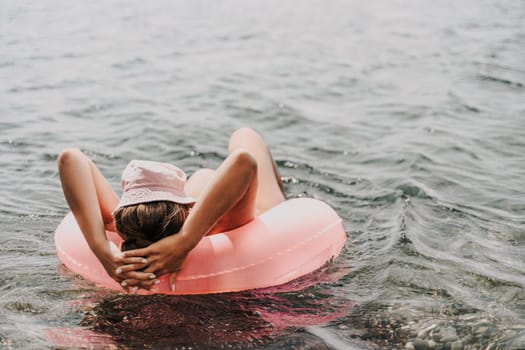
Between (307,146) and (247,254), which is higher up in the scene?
(247,254)

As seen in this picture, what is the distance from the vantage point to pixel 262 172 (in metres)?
4.79

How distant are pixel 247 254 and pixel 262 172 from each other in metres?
1.19

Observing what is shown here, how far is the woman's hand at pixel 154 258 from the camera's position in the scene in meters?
3.41

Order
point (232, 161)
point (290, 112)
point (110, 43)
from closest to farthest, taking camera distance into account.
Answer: point (232, 161) → point (290, 112) → point (110, 43)

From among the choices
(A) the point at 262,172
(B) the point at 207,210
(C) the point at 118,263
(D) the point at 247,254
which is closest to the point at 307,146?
(A) the point at 262,172

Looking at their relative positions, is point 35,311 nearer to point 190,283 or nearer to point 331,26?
point 190,283

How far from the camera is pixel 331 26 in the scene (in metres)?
14.2

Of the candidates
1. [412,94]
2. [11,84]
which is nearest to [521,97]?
[412,94]

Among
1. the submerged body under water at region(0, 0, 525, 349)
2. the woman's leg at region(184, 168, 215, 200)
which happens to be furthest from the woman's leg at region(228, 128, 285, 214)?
the submerged body under water at region(0, 0, 525, 349)

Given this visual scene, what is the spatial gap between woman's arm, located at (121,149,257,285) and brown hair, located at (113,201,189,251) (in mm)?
47

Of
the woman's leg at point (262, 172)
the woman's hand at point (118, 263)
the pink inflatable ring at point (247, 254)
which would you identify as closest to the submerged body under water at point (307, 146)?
the pink inflatable ring at point (247, 254)

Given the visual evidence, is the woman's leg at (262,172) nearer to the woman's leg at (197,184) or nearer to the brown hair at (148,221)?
the woman's leg at (197,184)

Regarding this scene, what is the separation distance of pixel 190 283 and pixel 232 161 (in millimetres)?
789

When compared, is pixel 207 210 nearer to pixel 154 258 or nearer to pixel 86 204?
pixel 154 258
